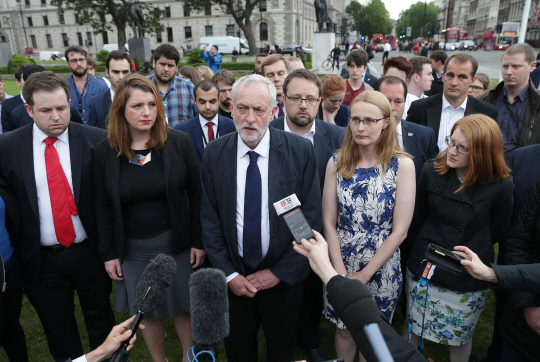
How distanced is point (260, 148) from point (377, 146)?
0.91 meters

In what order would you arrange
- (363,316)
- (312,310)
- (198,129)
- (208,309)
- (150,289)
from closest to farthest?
1. (363,316)
2. (208,309)
3. (150,289)
4. (312,310)
5. (198,129)

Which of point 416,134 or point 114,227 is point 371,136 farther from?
point 114,227

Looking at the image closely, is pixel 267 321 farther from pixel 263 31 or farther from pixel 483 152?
pixel 263 31

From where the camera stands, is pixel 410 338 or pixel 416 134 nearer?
pixel 410 338

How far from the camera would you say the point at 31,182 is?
109 inches

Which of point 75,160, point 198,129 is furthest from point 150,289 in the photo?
point 198,129

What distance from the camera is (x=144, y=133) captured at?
2.87 metres

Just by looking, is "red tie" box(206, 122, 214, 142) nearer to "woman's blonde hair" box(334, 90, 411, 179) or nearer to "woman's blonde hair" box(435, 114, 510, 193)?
"woman's blonde hair" box(334, 90, 411, 179)

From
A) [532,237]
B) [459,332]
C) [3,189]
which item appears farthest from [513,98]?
[3,189]

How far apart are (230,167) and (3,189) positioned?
173 centimetres

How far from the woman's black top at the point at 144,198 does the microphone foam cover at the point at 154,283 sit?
2.98ft

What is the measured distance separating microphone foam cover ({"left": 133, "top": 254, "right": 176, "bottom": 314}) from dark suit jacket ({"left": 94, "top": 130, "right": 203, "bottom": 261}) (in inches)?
36.3

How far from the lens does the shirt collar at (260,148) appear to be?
2.62 m

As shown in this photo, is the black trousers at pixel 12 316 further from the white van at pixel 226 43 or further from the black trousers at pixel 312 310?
the white van at pixel 226 43
